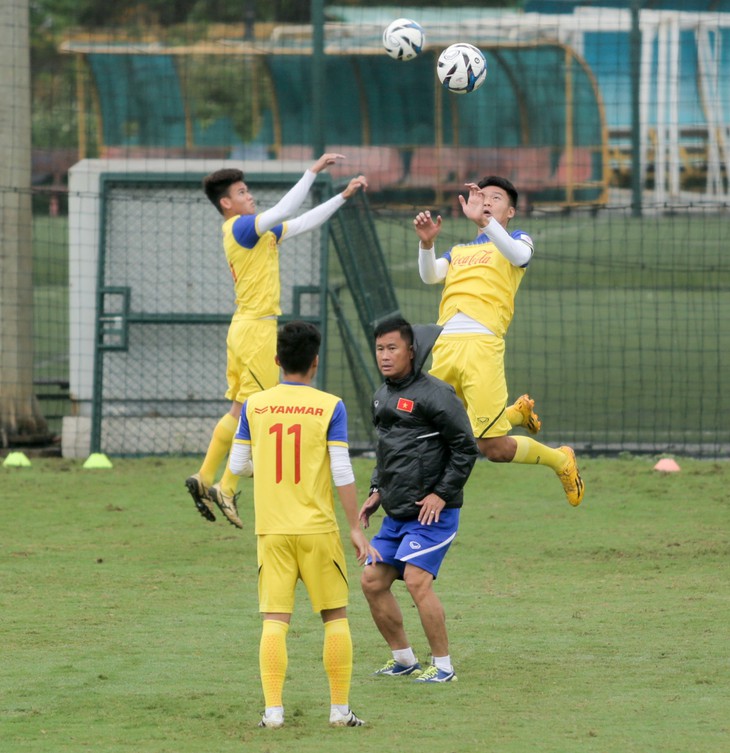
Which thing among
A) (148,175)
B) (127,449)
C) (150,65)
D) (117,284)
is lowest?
(127,449)

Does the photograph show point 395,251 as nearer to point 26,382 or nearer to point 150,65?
point 150,65

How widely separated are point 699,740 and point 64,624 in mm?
3485

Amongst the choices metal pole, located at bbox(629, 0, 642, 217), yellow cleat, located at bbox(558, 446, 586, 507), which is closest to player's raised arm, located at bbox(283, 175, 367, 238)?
yellow cleat, located at bbox(558, 446, 586, 507)

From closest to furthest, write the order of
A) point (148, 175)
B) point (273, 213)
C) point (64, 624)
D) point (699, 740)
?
1. point (699, 740)
2. point (64, 624)
3. point (273, 213)
4. point (148, 175)

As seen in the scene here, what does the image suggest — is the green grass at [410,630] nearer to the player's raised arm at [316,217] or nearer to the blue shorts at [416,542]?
the blue shorts at [416,542]

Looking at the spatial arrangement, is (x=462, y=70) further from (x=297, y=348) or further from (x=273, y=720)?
(x=273, y=720)

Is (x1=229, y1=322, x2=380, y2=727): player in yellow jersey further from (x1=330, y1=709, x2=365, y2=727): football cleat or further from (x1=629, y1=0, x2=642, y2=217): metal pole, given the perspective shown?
(x1=629, y1=0, x2=642, y2=217): metal pole

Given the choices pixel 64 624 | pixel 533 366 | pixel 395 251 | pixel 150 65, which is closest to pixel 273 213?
pixel 64 624

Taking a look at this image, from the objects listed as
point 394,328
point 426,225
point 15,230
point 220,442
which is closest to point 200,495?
point 220,442

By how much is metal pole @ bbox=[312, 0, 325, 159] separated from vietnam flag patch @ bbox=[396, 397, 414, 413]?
7365 millimetres

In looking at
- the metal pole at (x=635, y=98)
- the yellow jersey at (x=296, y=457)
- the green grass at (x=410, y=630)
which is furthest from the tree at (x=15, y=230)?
the yellow jersey at (x=296, y=457)

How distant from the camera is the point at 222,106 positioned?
81.4 ft

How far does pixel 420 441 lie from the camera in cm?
628

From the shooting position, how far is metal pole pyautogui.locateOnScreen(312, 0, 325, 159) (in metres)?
13.3
